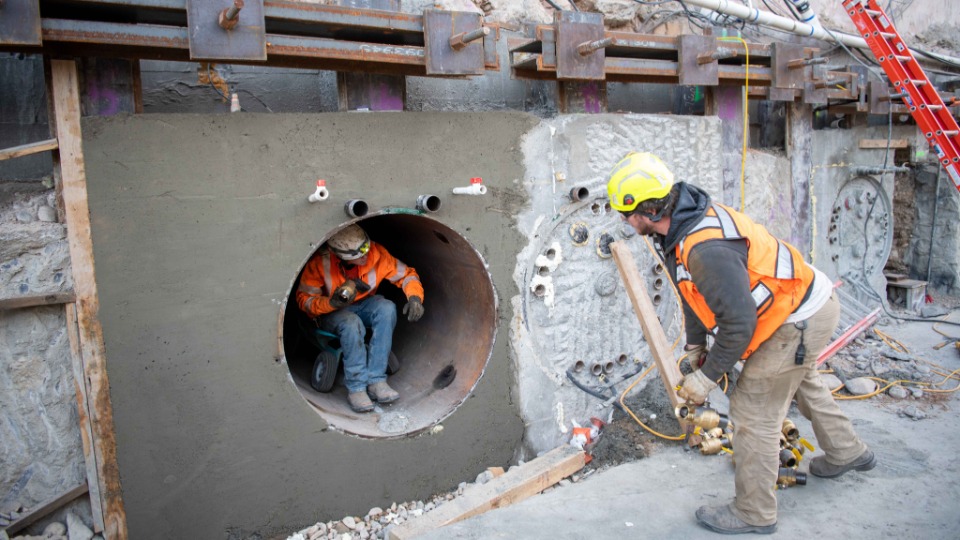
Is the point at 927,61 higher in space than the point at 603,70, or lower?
higher

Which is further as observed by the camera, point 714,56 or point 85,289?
point 714,56

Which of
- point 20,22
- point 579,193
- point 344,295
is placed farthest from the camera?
point 344,295

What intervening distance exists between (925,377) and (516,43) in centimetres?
457

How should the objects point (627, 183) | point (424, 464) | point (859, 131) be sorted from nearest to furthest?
1. point (627, 183)
2. point (424, 464)
3. point (859, 131)

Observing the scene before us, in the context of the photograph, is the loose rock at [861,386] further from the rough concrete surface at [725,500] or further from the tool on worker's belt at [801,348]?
the tool on worker's belt at [801,348]

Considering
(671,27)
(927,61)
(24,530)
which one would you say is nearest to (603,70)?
(671,27)

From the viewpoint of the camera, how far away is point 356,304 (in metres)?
5.33

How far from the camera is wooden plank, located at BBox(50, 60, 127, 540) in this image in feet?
10.4

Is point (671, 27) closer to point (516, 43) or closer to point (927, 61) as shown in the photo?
point (516, 43)

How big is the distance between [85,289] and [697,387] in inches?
120

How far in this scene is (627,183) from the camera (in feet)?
10.8

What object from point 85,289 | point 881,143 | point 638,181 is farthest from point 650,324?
point 881,143

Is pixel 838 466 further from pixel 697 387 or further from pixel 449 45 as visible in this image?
pixel 449 45

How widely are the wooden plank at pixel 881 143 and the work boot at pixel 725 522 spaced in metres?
5.15
